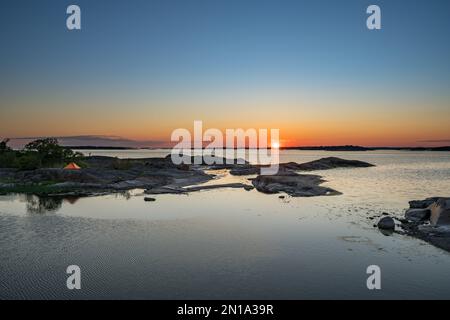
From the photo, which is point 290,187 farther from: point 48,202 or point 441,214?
point 48,202

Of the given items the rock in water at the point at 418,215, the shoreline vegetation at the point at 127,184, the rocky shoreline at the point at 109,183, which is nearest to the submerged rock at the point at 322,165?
the shoreline vegetation at the point at 127,184

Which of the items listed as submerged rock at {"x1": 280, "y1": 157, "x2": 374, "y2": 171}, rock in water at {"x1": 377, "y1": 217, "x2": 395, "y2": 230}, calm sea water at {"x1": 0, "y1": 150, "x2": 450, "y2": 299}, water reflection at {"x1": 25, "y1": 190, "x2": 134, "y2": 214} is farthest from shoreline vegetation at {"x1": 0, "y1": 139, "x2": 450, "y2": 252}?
submerged rock at {"x1": 280, "y1": 157, "x2": 374, "y2": 171}

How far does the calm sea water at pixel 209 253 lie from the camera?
1363 centimetres

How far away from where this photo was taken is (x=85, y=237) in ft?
70.9

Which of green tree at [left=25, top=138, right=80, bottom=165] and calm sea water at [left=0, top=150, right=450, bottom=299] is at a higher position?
green tree at [left=25, top=138, right=80, bottom=165]

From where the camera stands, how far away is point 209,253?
60.2 ft

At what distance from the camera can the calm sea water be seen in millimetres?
13633

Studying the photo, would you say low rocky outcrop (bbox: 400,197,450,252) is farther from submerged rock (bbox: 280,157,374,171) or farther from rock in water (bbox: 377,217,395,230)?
submerged rock (bbox: 280,157,374,171)

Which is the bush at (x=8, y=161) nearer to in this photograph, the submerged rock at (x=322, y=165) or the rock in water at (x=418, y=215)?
the rock in water at (x=418, y=215)

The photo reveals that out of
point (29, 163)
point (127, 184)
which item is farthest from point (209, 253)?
point (29, 163)
